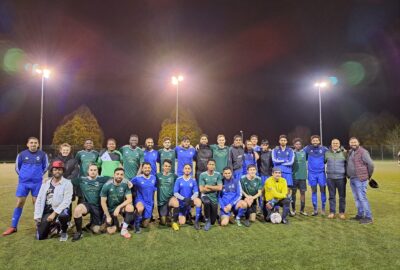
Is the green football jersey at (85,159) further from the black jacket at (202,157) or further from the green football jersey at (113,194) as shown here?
the black jacket at (202,157)

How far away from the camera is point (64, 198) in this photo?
5742 mm

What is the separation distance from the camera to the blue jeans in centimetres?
674

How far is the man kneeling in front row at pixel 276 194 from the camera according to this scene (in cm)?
684

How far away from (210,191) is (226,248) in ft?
6.49

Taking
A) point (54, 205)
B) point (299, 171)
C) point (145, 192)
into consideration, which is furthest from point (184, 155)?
point (54, 205)

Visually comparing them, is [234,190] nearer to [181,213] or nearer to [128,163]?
[181,213]

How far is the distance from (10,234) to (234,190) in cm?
454

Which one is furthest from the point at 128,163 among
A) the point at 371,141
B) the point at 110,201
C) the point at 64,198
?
the point at 371,141

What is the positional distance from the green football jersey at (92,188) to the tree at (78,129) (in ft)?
98.3

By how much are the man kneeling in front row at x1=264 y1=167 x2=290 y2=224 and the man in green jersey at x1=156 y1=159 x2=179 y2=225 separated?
6.70ft

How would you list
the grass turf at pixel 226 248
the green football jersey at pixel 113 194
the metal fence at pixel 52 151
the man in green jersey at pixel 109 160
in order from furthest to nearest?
the metal fence at pixel 52 151
the man in green jersey at pixel 109 160
the green football jersey at pixel 113 194
the grass turf at pixel 226 248

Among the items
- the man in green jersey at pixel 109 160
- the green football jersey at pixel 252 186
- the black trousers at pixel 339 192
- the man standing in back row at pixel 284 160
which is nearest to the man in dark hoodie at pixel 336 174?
the black trousers at pixel 339 192

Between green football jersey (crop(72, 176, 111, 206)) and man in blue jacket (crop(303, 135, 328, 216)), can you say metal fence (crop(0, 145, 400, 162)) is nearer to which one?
green football jersey (crop(72, 176, 111, 206))

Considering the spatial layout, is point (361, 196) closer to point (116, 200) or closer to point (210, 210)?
point (210, 210)
